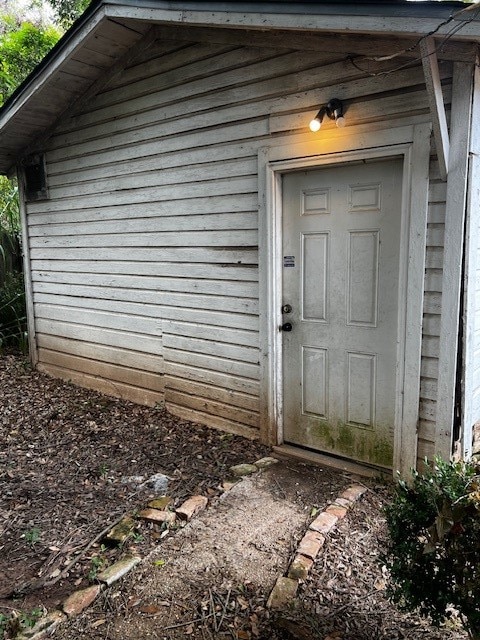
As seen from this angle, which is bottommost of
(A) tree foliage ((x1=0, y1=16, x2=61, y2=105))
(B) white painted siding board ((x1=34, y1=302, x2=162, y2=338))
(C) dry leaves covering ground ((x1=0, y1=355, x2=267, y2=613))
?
(C) dry leaves covering ground ((x1=0, y1=355, x2=267, y2=613))

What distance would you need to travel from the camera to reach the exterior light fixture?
2986 mm

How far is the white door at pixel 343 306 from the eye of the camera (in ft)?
10.0

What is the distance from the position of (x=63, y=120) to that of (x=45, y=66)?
2.83 ft

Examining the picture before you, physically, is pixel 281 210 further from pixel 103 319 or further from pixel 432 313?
pixel 103 319

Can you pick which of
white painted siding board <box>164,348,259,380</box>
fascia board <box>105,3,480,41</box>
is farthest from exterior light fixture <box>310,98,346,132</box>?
Answer: white painted siding board <box>164,348,259,380</box>

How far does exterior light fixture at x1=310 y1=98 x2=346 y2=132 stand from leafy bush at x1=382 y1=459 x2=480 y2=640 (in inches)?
86.2

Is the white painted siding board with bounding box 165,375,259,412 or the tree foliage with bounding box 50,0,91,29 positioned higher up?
the tree foliage with bounding box 50,0,91,29

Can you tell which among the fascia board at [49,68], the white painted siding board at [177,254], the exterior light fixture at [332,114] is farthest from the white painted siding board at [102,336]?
the exterior light fixture at [332,114]

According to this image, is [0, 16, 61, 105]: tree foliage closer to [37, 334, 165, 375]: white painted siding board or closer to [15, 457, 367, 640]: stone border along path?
[37, 334, 165, 375]: white painted siding board

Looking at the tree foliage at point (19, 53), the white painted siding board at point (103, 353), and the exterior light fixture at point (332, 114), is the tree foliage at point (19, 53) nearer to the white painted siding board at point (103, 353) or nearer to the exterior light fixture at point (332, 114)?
the white painted siding board at point (103, 353)

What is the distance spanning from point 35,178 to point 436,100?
4.83 metres

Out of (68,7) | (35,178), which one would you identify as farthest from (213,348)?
(68,7)

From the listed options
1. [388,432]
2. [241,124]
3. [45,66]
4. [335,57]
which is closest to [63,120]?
[45,66]

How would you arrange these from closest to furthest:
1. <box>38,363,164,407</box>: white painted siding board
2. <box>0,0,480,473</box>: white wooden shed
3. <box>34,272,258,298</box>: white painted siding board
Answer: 1. <box>0,0,480,473</box>: white wooden shed
2. <box>34,272,258,298</box>: white painted siding board
3. <box>38,363,164,407</box>: white painted siding board
